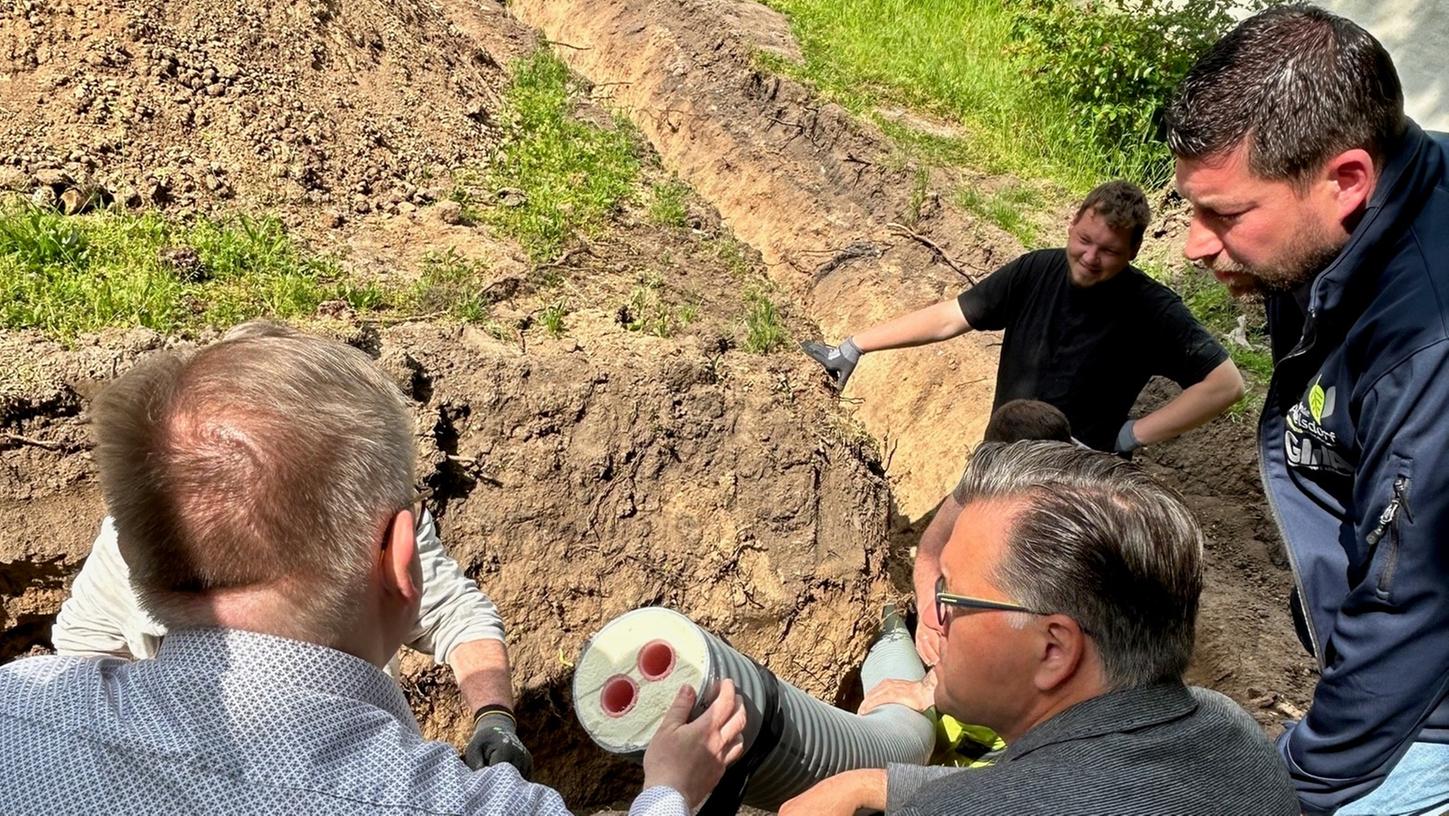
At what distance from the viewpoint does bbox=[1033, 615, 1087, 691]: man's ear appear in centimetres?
167

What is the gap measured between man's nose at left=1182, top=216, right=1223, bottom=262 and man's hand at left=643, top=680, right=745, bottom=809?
1328mm

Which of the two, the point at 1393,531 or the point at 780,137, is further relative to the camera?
the point at 780,137

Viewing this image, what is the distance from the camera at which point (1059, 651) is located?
1688 millimetres

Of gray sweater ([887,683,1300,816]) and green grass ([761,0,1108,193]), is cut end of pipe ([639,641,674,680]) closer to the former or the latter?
gray sweater ([887,683,1300,816])

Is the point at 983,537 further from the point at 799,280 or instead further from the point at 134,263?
the point at 799,280

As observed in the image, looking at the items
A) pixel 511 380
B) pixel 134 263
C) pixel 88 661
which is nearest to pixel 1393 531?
pixel 88 661

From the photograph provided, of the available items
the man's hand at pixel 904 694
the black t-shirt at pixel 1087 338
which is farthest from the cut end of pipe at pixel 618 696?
the black t-shirt at pixel 1087 338

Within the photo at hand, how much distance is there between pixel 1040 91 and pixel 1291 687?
207 inches

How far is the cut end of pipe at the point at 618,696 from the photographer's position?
79.4 inches

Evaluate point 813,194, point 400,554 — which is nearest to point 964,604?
point 400,554

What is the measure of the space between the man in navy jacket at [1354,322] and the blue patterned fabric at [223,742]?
1552mm

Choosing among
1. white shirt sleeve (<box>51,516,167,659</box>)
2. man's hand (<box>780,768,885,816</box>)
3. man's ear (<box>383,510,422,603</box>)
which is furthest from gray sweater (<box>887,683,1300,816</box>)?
white shirt sleeve (<box>51,516,167,659</box>)

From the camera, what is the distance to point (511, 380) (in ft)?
12.7

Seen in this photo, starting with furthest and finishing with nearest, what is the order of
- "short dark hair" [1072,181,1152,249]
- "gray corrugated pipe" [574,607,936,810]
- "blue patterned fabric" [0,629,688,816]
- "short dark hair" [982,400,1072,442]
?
"short dark hair" [1072,181,1152,249]
"short dark hair" [982,400,1072,442]
"gray corrugated pipe" [574,607,936,810]
"blue patterned fabric" [0,629,688,816]
